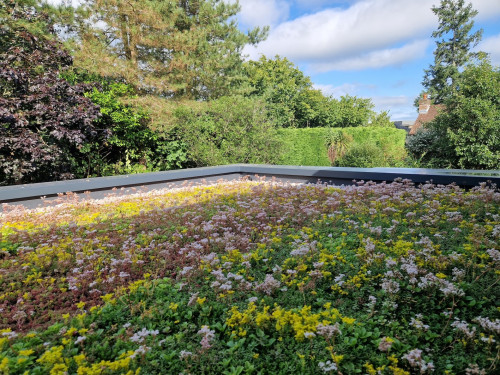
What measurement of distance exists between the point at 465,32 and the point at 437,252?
34590mm

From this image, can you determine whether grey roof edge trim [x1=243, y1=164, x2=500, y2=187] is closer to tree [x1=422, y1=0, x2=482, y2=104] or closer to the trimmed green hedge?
the trimmed green hedge

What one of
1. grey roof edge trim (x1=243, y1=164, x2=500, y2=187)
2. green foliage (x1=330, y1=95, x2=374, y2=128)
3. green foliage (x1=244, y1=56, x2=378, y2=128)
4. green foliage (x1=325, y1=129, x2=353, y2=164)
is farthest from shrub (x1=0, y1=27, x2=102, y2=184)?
green foliage (x1=330, y1=95, x2=374, y2=128)

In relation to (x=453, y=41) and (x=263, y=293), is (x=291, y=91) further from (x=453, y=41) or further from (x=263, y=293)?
(x=263, y=293)

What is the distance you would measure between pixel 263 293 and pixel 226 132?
756cm

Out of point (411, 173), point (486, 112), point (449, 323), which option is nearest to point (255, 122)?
point (411, 173)

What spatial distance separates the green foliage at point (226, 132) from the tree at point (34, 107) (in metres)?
2.69

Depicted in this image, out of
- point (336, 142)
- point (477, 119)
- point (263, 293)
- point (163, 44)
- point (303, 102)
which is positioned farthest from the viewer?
point (303, 102)

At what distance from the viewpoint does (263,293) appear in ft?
8.58

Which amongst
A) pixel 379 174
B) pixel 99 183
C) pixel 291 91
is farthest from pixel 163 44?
pixel 291 91

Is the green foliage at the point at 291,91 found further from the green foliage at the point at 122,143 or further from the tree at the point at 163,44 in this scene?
the green foliage at the point at 122,143

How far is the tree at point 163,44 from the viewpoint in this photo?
9.70 metres

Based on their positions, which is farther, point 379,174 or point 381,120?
point 381,120

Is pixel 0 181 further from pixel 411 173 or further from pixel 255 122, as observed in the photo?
pixel 411 173

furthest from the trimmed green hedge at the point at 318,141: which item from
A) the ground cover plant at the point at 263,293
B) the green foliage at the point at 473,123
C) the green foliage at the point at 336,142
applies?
the ground cover plant at the point at 263,293
